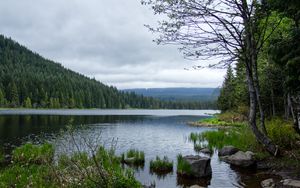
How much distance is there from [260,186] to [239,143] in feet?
34.3

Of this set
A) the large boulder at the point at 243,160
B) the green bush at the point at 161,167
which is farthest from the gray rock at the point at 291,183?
the green bush at the point at 161,167

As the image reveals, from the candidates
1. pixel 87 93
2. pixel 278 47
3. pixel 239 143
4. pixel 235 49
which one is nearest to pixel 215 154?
pixel 239 143

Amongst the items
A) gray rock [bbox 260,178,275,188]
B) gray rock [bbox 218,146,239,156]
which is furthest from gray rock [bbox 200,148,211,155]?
gray rock [bbox 260,178,275,188]

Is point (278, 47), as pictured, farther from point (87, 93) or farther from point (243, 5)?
point (87, 93)

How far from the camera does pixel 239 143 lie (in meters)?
26.4

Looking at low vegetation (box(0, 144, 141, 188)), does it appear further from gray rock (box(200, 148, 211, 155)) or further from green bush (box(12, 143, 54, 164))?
gray rock (box(200, 148, 211, 155))

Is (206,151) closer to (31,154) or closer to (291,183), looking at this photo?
(31,154)

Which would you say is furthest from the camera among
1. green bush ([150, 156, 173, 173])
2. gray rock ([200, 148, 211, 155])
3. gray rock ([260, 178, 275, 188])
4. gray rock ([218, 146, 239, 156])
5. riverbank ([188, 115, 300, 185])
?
gray rock ([200, 148, 211, 155])

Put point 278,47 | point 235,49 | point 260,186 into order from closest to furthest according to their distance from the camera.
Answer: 1. point 278,47
2. point 260,186
3. point 235,49

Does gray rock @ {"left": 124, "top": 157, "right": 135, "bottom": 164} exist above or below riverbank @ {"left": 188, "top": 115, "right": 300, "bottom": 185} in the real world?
below

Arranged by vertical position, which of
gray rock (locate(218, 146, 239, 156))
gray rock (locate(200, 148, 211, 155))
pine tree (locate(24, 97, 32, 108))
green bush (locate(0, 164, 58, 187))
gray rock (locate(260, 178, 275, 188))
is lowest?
gray rock (locate(200, 148, 211, 155))

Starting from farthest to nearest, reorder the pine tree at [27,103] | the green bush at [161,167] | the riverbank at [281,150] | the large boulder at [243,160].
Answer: the pine tree at [27,103] < the green bush at [161,167] < the large boulder at [243,160] < the riverbank at [281,150]

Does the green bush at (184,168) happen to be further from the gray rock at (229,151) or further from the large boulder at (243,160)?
the gray rock at (229,151)

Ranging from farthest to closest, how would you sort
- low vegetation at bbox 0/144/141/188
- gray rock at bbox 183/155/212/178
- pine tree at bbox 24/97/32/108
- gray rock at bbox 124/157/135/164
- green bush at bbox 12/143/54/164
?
pine tree at bbox 24/97/32/108 → gray rock at bbox 124/157/135/164 → green bush at bbox 12/143/54/164 → gray rock at bbox 183/155/212/178 → low vegetation at bbox 0/144/141/188
